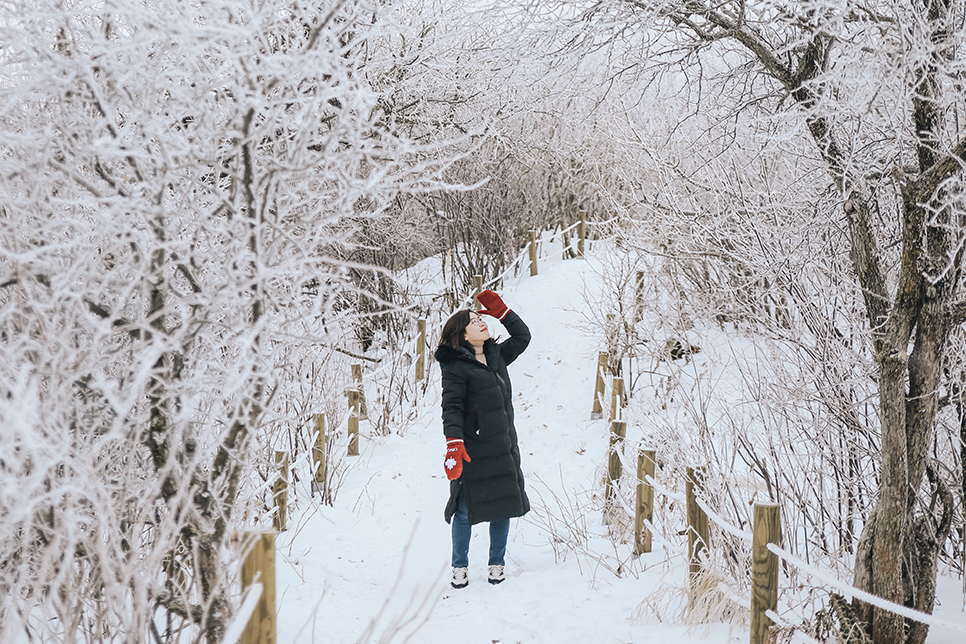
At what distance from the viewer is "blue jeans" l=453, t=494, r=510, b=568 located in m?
4.25

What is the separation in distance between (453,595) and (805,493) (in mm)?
2056

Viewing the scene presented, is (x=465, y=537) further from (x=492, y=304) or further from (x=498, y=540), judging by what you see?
(x=492, y=304)

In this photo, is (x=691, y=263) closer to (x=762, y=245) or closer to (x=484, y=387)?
(x=762, y=245)

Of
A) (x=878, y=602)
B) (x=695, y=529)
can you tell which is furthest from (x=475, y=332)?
(x=878, y=602)

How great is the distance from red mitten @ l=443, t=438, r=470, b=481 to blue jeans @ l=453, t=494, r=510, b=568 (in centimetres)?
26

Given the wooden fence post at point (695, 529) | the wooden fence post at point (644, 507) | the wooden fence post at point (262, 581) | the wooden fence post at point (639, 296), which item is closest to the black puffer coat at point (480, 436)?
the wooden fence post at point (644, 507)

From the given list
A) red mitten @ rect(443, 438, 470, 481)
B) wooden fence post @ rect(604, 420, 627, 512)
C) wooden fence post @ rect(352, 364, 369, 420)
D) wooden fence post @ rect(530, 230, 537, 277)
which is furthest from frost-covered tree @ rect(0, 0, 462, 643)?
wooden fence post @ rect(530, 230, 537, 277)

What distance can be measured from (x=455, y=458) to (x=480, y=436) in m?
0.25

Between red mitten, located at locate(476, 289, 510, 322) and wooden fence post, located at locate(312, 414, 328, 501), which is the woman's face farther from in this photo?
wooden fence post, located at locate(312, 414, 328, 501)

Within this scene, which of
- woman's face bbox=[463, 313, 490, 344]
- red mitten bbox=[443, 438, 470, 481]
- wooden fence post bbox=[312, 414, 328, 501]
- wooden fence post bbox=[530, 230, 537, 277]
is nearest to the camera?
red mitten bbox=[443, 438, 470, 481]

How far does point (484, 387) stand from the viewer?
4285mm

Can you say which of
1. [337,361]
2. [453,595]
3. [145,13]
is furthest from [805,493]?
[337,361]

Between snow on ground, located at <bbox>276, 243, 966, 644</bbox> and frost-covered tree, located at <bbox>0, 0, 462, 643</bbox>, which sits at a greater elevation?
frost-covered tree, located at <bbox>0, 0, 462, 643</bbox>

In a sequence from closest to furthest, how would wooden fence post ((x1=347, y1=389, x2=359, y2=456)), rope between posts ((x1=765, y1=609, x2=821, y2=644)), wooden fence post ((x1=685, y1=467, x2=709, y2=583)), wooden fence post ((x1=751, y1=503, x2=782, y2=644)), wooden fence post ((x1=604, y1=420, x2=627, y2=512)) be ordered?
1. rope between posts ((x1=765, y1=609, x2=821, y2=644))
2. wooden fence post ((x1=751, y1=503, x2=782, y2=644))
3. wooden fence post ((x1=685, y1=467, x2=709, y2=583))
4. wooden fence post ((x1=604, y1=420, x2=627, y2=512))
5. wooden fence post ((x1=347, y1=389, x2=359, y2=456))
